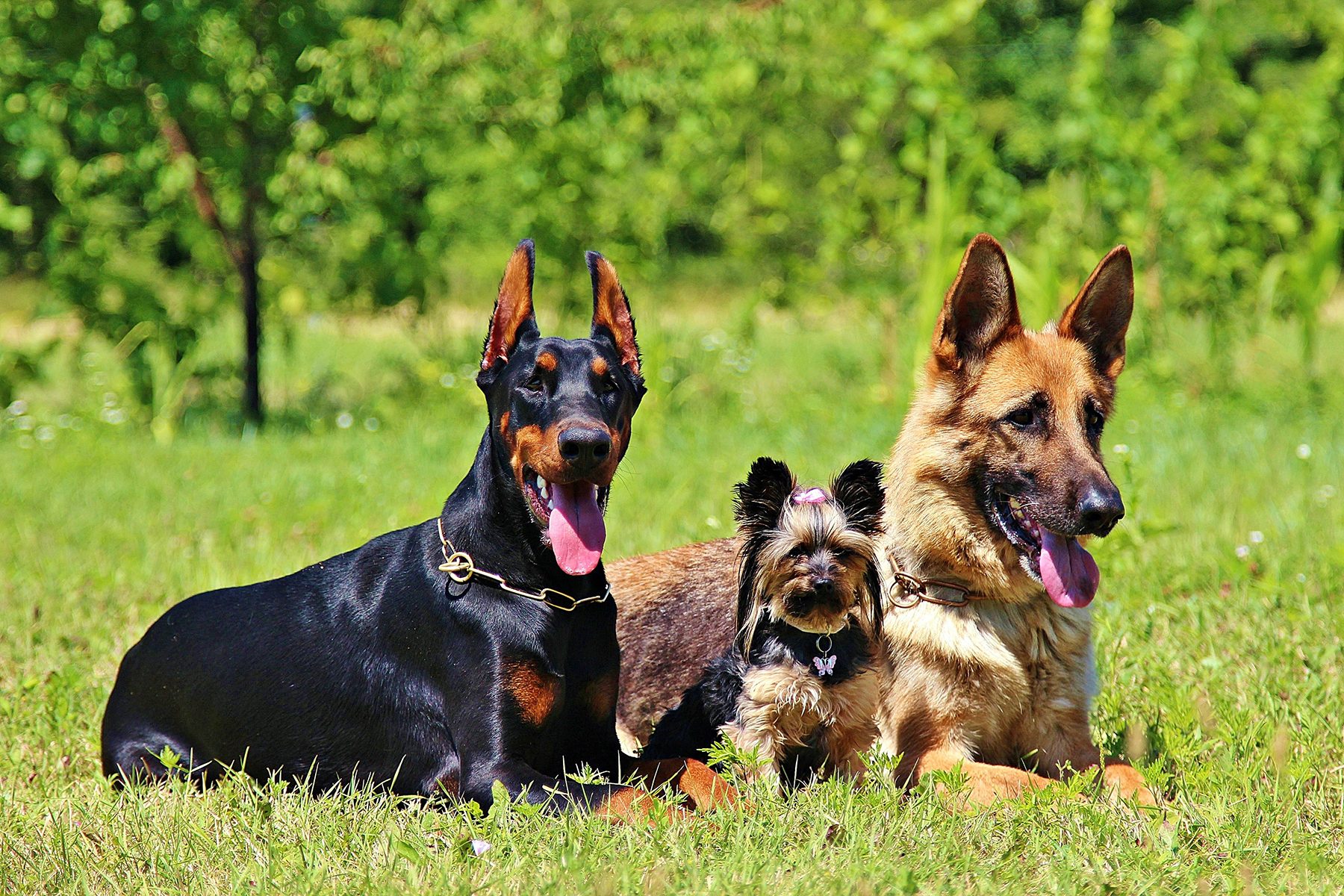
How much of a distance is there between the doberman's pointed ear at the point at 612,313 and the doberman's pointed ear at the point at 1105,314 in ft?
4.79

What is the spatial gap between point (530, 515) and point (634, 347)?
2.21 ft

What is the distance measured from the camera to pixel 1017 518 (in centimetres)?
402

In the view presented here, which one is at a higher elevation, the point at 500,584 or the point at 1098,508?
the point at 1098,508

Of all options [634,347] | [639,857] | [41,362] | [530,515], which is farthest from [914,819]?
[41,362]

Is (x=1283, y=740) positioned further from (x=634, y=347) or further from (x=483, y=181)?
(x=483, y=181)

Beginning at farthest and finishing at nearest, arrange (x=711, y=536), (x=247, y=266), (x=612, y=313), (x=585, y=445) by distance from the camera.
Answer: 1. (x=247, y=266)
2. (x=711, y=536)
3. (x=612, y=313)
4. (x=585, y=445)

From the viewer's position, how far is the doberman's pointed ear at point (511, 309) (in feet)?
12.8

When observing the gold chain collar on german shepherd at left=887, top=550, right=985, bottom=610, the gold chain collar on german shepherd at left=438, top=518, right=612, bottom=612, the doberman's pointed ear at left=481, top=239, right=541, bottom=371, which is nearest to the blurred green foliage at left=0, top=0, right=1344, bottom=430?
the gold chain collar on german shepherd at left=887, top=550, right=985, bottom=610

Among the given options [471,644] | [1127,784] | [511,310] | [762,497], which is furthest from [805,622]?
[511,310]

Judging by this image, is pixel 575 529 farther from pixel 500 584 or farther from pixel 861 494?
pixel 861 494

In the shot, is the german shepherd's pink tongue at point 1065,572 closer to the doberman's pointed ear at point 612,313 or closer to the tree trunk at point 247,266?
the doberman's pointed ear at point 612,313

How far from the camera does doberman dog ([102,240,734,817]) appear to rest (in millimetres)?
3723

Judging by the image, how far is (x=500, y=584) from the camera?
3.86 meters

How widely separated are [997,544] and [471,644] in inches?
66.5
